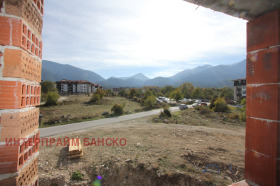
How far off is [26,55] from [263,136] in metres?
3.07

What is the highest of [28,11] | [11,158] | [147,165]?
[28,11]

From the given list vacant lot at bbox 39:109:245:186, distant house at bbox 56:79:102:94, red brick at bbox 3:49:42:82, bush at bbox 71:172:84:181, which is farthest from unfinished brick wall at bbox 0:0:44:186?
distant house at bbox 56:79:102:94

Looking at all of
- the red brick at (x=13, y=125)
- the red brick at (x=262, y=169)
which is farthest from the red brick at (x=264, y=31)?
the red brick at (x=13, y=125)

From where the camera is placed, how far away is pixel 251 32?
6.61 feet

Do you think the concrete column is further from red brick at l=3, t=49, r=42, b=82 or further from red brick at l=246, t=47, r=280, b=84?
red brick at l=3, t=49, r=42, b=82

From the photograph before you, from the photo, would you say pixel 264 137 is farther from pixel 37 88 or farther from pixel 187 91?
pixel 187 91

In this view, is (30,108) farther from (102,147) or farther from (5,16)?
(102,147)

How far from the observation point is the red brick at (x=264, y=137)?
168cm

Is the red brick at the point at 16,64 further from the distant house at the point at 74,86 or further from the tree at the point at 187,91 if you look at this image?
the distant house at the point at 74,86

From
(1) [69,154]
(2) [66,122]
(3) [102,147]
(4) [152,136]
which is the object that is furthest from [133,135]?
(2) [66,122]

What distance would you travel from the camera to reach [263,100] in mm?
1832

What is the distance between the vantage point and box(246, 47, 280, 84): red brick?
5.60ft

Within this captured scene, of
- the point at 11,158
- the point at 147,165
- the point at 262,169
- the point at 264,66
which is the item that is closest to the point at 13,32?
the point at 11,158

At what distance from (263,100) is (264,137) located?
0.46 meters
